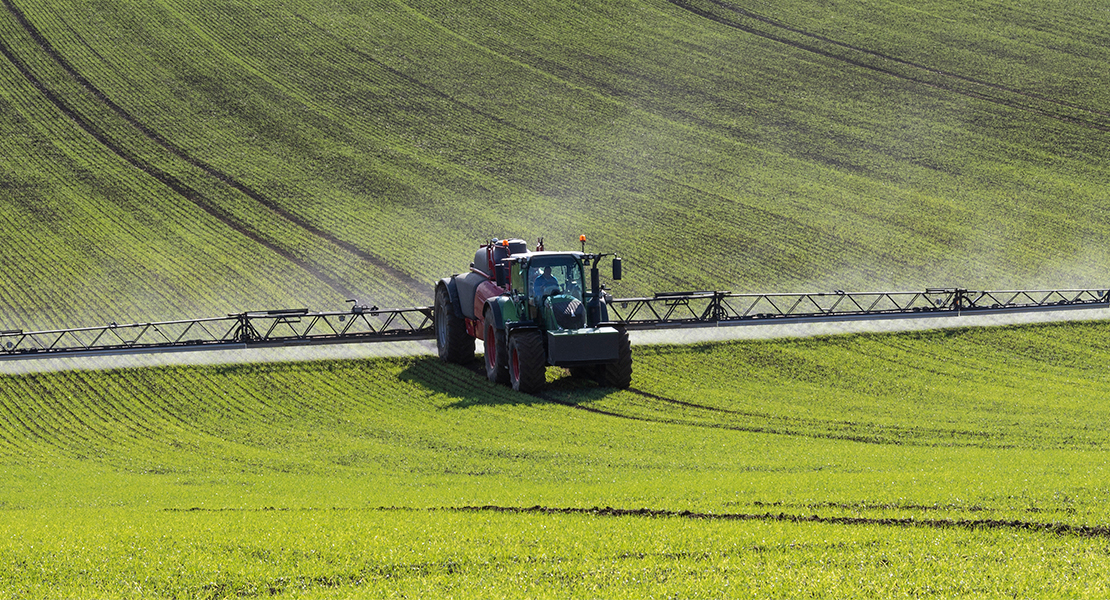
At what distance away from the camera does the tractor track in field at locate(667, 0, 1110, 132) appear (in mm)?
53656

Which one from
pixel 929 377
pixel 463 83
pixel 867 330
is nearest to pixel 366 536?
pixel 929 377

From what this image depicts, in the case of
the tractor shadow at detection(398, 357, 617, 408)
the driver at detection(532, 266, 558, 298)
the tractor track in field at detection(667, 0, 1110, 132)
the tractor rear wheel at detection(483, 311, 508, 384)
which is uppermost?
the tractor track in field at detection(667, 0, 1110, 132)

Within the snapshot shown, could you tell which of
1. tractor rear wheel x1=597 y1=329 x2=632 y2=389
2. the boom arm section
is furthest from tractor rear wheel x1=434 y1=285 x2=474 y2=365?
tractor rear wheel x1=597 y1=329 x2=632 y2=389

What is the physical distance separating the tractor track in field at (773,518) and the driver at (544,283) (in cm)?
916

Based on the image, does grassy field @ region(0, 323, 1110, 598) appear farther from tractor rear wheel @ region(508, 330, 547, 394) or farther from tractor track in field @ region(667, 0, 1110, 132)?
tractor track in field @ region(667, 0, 1110, 132)

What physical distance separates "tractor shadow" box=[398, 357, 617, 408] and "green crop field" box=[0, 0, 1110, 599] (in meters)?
0.13

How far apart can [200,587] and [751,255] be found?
98.2 ft

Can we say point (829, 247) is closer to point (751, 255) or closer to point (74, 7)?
point (751, 255)

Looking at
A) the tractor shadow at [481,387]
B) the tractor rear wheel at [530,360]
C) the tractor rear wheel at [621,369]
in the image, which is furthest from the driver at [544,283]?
the tractor shadow at [481,387]

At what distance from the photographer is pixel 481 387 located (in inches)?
907

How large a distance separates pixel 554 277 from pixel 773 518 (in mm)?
10756

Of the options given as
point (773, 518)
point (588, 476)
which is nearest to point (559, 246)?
point (588, 476)

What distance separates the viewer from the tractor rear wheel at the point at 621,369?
72.0ft

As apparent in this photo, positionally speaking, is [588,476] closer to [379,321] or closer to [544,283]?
[544,283]
